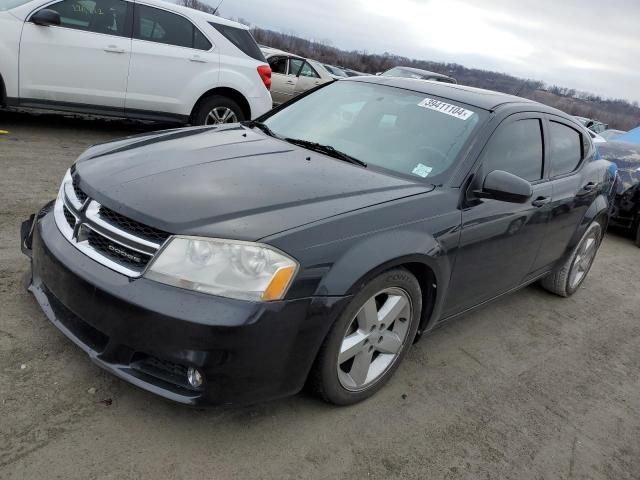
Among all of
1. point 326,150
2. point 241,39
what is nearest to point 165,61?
point 241,39

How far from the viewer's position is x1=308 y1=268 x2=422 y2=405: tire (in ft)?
7.95

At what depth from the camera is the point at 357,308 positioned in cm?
243

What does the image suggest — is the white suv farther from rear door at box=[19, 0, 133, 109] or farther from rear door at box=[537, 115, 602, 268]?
rear door at box=[537, 115, 602, 268]

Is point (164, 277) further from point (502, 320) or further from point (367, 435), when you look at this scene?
point (502, 320)

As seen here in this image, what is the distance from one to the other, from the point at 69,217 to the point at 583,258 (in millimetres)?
4101

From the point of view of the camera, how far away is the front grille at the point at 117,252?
221 centimetres

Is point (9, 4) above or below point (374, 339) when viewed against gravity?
above

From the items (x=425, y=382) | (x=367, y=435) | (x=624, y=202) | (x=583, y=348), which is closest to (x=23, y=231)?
(x=367, y=435)

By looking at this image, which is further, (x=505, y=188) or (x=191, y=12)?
(x=191, y=12)

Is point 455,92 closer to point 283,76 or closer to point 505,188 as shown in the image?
point 505,188

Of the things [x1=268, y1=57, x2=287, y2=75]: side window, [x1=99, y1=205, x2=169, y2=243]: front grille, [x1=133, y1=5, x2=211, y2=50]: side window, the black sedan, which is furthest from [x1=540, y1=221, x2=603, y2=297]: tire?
[x1=268, y1=57, x2=287, y2=75]: side window

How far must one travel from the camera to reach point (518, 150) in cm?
350

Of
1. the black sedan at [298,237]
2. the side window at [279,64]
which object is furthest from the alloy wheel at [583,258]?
the side window at [279,64]

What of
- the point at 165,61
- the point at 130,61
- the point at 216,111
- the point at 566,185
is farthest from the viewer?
the point at 216,111
